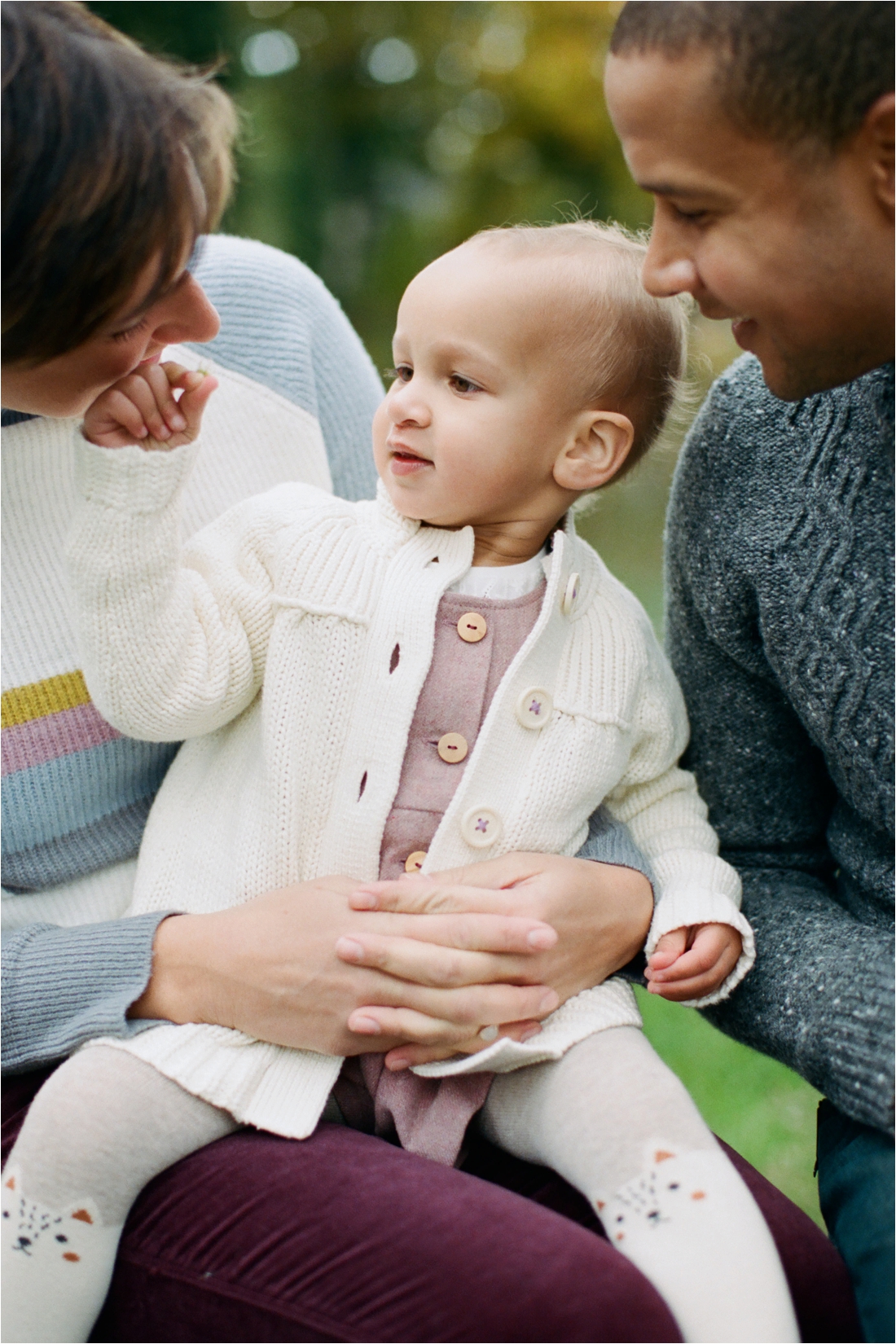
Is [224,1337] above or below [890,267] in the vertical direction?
below

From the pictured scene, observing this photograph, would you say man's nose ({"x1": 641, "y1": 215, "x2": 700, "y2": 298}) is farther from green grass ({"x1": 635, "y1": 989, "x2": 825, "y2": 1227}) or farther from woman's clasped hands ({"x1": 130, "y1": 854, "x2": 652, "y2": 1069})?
green grass ({"x1": 635, "y1": 989, "x2": 825, "y2": 1227})

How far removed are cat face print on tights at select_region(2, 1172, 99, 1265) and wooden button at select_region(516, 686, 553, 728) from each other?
67cm

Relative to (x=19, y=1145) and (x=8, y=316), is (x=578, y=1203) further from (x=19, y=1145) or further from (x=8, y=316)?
(x=8, y=316)

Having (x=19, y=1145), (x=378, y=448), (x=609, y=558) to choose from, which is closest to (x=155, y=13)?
(x=609, y=558)

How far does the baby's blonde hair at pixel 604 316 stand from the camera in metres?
1.53

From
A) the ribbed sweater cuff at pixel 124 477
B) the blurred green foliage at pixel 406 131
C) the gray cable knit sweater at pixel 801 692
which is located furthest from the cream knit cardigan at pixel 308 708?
the blurred green foliage at pixel 406 131

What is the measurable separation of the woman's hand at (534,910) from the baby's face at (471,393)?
1.43ft

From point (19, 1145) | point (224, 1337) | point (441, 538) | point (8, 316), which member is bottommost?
point (224, 1337)

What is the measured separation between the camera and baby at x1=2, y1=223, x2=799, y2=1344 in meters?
1.25

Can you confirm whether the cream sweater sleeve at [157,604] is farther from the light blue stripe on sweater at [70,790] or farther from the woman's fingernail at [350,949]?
the woman's fingernail at [350,949]

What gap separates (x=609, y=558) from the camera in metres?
5.88

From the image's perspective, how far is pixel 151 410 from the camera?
1369mm

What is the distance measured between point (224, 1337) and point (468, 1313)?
25cm

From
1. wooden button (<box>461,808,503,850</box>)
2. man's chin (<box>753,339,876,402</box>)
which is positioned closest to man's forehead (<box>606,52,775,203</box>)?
man's chin (<box>753,339,876,402</box>)
